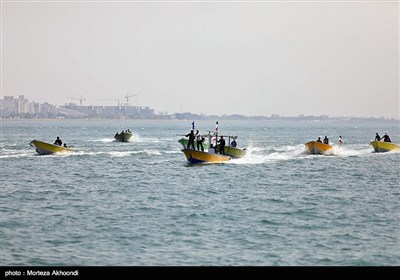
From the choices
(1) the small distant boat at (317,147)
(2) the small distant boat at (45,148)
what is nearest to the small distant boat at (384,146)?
(1) the small distant boat at (317,147)

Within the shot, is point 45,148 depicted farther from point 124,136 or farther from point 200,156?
point 124,136

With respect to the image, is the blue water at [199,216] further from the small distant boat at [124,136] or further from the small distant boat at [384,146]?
the small distant boat at [124,136]

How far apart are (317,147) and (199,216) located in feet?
138

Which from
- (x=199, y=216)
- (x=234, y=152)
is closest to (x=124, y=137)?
(x=234, y=152)

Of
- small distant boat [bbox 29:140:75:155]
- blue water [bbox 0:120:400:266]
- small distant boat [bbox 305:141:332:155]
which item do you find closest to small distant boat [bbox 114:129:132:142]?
small distant boat [bbox 29:140:75:155]

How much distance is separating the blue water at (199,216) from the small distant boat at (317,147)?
1277 centimetres

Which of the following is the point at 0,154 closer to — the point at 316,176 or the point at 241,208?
the point at 316,176

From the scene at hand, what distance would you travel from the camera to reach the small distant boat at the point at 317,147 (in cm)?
7275

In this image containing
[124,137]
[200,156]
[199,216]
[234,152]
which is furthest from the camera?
[124,137]

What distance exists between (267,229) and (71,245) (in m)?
8.70

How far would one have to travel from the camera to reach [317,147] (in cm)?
7312

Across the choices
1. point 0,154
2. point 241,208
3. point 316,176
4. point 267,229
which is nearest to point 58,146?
point 0,154
